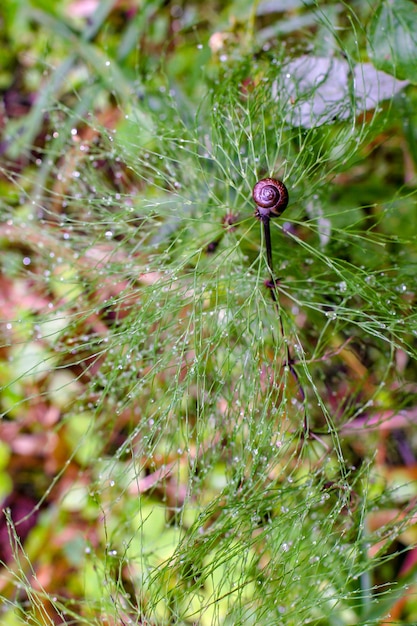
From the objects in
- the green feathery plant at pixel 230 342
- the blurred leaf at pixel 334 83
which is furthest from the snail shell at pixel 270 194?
the blurred leaf at pixel 334 83

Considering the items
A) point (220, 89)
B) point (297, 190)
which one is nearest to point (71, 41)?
point (220, 89)

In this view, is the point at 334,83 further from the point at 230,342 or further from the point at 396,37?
the point at 230,342

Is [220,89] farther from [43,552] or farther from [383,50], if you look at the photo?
[43,552]

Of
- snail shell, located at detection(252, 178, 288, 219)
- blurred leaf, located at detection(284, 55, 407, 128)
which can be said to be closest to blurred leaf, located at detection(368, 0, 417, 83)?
blurred leaf, located at detection(284, 55, 407, 128)

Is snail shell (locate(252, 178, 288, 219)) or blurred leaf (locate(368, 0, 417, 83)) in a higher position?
blurred leaf (locate(368, 0, 417, 83))

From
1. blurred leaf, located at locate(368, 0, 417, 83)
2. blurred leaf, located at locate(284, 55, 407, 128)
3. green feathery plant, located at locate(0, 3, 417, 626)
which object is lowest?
green feathery plant, located at locate(0, 3, 417, 626)

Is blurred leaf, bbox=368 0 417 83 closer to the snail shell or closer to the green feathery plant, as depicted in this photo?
the green feathery plant

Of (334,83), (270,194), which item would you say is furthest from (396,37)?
(270,194)

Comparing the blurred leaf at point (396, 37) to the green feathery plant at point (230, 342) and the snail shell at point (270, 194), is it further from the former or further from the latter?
the snail shell at point (270, 194)
